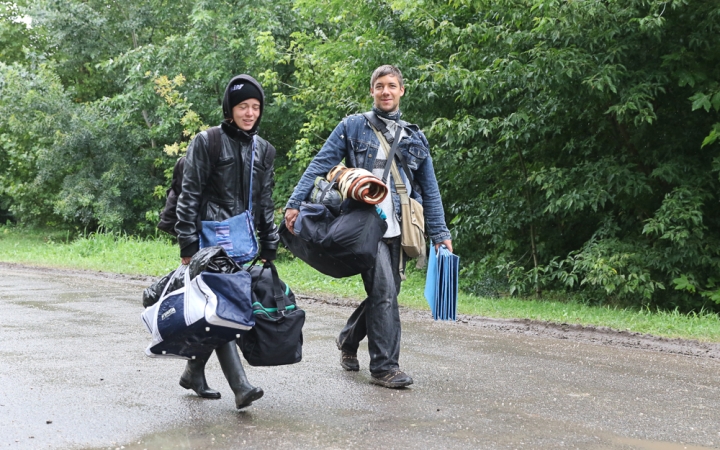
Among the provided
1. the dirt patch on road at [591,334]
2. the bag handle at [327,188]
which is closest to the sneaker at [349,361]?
the bag handle at [327,188]

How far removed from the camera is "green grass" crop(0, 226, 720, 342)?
391 inches

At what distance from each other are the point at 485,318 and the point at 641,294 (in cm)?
298

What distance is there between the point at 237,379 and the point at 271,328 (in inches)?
14.9

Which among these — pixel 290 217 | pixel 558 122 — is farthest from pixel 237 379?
pixel 558 122

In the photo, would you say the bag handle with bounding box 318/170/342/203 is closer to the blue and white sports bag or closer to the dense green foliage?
the blue and white sports bag

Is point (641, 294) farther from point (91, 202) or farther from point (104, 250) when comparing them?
point (91, 202)

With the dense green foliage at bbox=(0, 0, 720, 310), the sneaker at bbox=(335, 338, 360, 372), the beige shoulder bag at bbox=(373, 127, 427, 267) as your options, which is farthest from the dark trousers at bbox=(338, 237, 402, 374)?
the dense green foliage at bbox=(0, 0, 720, 310)

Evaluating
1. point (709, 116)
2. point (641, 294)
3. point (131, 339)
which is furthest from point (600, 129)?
point (131, 339)

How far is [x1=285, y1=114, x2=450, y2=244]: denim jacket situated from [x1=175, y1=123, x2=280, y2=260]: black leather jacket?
0.60 metres

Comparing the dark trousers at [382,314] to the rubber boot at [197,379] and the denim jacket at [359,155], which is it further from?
the rubber boot at [197,379]

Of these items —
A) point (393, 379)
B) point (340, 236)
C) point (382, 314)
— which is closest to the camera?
point (340, 236)

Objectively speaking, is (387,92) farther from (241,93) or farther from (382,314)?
(382,314)

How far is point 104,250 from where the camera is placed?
67.6ft

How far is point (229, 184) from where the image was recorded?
5.32 m
